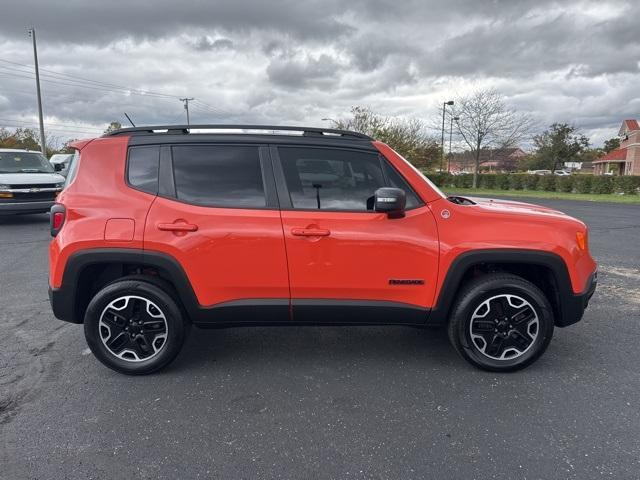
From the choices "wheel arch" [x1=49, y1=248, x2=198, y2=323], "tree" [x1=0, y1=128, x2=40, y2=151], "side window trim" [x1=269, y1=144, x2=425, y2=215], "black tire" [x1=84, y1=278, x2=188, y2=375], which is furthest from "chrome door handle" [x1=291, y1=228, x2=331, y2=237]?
"tree" [x1=0, y1=128, x2=40, y2=151]

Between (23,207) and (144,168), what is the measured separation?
879 cm

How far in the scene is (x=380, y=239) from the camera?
302 cm

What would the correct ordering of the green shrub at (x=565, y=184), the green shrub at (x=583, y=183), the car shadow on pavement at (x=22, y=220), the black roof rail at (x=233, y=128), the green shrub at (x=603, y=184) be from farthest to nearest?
the green shrub at (x=565, y=184) < the green shrub at (x=583, y=183) < the green shrub at (x=603, y=184) < the car shadow on pavement at (x=22, y=220) < the black roof rail at (x=233, y=128)

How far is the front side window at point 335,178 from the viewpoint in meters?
3.10

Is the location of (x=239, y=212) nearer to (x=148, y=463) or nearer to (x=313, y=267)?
(x=313, y=267)

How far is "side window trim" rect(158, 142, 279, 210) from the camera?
10.1ft

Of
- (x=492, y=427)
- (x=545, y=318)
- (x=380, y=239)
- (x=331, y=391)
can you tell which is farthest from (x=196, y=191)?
(x=545, y=318)

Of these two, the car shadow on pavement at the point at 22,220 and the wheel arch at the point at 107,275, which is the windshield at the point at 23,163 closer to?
the car shadow on pavement at the point at 22,220

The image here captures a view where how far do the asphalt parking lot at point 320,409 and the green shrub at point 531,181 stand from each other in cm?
2989

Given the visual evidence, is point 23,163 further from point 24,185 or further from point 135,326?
point 135,326

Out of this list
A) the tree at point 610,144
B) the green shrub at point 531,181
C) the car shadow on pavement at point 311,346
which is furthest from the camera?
the tree at point 610,144

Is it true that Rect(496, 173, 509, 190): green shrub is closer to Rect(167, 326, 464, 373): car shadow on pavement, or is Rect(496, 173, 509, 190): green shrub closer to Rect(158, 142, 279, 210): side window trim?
Rect(167, 326, 464, 373): car shadow on pavement

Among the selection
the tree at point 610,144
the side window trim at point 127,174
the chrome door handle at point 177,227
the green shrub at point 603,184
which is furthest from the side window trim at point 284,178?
the tree at point 610,144

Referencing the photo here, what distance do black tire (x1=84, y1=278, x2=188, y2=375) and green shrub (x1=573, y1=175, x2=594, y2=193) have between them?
3099 centimetres
